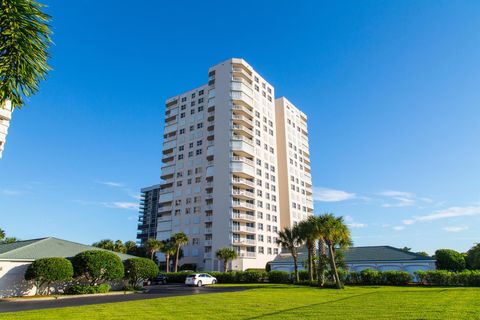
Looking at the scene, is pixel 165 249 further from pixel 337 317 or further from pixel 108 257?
pixel 337 317

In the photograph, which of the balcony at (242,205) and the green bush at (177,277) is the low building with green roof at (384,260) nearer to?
the balcony at (242,205)

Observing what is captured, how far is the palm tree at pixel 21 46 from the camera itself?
7.79 m

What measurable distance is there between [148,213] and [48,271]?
138889mm

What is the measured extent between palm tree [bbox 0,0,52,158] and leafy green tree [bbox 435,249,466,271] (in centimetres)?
6260

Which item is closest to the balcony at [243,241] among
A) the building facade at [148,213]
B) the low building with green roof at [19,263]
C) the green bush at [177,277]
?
the green bush at [177,277]

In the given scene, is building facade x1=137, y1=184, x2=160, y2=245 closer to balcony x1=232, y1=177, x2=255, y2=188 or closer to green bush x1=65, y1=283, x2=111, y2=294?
balcony x1=232, y1=177, x2=255, y2=188

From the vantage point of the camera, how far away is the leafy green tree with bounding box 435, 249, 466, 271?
5509cm

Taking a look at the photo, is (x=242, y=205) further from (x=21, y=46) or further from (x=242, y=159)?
(x=21, y=46)

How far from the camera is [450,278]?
38.8 m

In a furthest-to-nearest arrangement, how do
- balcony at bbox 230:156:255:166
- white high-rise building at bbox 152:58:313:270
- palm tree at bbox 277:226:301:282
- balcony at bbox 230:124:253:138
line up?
balcony at bbox 230:124:253:138 → balcony at bbox 230:156:255:166 → white high-rise building at bbox 152:58:313:270 → palm tree at bbox 277:226:301:282

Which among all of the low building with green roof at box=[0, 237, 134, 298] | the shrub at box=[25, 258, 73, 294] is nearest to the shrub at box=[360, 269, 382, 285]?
the shrub at box=[25, 258, 73, 294]

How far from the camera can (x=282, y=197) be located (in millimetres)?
86000

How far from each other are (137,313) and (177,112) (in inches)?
3074

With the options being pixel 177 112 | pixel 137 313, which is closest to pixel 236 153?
pixel 177 112
